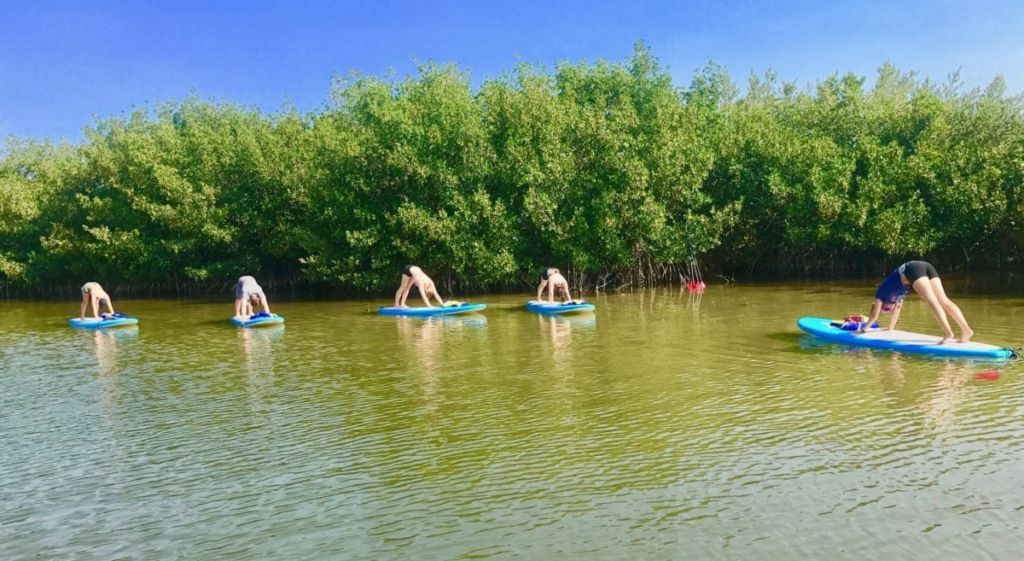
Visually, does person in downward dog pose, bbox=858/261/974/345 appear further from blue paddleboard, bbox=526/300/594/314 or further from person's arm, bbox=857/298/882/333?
blue paddleboard, bbox=526/300/594/314

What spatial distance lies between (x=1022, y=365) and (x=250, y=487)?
1039cm

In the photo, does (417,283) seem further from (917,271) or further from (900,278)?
(917,271)

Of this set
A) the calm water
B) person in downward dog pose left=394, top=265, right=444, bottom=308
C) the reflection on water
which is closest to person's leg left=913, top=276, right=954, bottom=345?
the calm water

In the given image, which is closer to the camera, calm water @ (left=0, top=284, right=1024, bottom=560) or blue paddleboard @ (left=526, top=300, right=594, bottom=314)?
calm water @ (left=0, top=284, right=1024, bottom=560)

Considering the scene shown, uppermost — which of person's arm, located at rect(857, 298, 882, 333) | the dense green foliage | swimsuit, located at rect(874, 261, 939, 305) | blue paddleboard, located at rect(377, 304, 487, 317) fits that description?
the dense green foliage

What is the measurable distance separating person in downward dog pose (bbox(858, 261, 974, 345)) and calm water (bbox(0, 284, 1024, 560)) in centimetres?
89

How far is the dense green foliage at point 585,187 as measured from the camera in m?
28.1

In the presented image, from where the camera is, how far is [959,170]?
28469 millimetres

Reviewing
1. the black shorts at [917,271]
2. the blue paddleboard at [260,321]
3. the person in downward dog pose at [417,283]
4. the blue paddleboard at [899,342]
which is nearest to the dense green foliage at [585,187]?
the person in downward dog pose at [417,283]

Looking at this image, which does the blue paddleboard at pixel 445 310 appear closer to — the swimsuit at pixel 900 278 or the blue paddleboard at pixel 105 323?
the blue paddleboard at pixel 105 323

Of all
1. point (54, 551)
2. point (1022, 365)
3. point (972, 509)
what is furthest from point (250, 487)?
point (1022, 365)

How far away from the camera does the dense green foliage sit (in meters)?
28.1

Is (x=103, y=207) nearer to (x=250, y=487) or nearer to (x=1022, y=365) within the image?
(x=250, y=487)

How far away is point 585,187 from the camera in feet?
93.4
